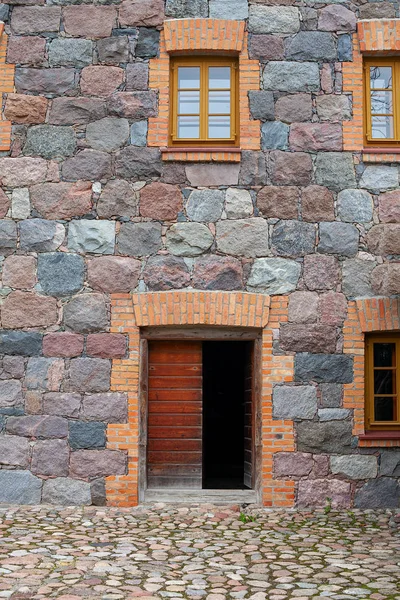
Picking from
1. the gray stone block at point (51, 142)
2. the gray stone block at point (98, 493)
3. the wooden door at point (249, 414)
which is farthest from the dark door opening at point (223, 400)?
the gray stone block at point (51, 142)

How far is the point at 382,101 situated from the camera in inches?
318

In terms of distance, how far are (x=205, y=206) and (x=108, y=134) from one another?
4.43 ft

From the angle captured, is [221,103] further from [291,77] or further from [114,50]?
[114,50]

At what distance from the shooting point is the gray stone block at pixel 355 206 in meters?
7.72

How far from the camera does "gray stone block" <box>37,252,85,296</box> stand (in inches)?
299

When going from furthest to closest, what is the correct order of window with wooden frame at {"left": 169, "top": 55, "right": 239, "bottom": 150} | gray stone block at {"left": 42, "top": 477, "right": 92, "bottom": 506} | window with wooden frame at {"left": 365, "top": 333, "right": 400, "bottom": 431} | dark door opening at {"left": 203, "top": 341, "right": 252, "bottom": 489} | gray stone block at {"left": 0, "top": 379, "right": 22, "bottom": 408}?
1. dark door opening at {"left": 203, "top": 341, "right": 252, "bottom": 489}
2. window with wooden frame at {"left": 169, "top": 55, "right": 239, "bottom": 150}
3. window with wooden frame at {"left": 365, "top": 333, "right": 400, "bottom": 431}
4. gray stone block at {"left": 0, "top": 379, "right": 22, "bottom": 408}
5. gray stone block at {"left": 42, "top": 477, "right": 92, "bottom": 506}

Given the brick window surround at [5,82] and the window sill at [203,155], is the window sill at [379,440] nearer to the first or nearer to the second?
the window sill at [203,155]

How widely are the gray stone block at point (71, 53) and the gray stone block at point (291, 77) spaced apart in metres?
2.01

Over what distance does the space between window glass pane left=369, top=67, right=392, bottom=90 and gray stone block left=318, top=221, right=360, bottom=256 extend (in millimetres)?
1760

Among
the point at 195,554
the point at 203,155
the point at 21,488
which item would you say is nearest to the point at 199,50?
the point at 203,155

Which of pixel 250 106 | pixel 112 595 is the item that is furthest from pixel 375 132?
pixel 112 595

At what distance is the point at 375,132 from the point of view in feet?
26.3

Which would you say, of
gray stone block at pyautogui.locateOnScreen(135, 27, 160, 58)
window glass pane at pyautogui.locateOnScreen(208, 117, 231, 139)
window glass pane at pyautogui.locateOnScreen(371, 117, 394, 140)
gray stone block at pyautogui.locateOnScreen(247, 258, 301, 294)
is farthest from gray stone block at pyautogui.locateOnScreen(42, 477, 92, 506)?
→ window glass pane at pyautogui.locateOnScreen(371, 117, 394, 140)

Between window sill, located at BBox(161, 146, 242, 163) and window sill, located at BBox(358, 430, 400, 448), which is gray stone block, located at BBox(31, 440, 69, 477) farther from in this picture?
window sill, located at BBox(161, 146, 242, 163)
